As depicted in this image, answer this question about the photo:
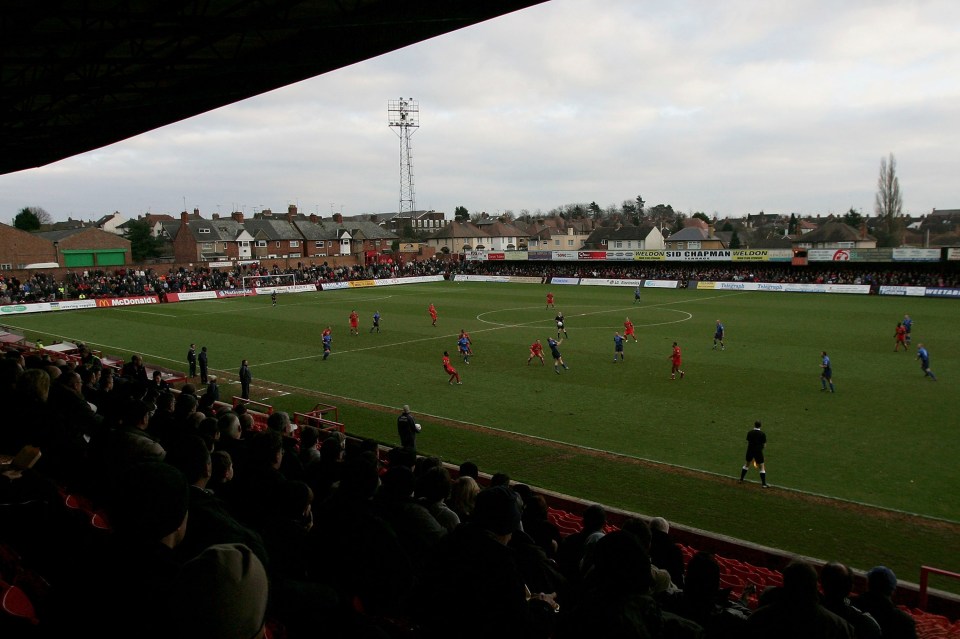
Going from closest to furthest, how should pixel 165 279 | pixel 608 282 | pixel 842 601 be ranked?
1. pixel 842 601
2. pixel 165 279
3. pixel 608 282

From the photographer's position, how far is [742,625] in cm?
376

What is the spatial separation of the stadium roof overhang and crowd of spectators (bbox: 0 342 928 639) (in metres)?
7.31

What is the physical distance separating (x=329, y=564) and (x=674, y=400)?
1882 centimetres

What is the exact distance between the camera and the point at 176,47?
44.6ft

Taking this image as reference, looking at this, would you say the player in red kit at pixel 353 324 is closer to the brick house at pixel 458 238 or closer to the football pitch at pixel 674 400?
the football pitch at pixel 674 400

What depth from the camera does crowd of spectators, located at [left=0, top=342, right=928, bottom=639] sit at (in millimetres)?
2619

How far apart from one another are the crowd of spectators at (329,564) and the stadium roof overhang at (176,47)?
731 cm

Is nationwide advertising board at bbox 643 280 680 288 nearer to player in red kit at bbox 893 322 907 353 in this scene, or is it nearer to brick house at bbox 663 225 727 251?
player in red kit at bbox 893 322 907 353

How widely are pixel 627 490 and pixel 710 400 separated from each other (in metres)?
8.75

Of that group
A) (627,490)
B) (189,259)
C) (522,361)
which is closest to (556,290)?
(522,361)

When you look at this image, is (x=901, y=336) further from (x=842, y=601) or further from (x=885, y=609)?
(x=842, y=601)

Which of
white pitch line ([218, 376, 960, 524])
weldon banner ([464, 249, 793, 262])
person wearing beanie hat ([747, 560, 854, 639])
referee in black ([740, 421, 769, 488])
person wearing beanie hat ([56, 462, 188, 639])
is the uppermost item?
weldon banner ([464, 249, 793, 262])

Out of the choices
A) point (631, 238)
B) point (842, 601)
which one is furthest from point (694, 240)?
point (842, 601)

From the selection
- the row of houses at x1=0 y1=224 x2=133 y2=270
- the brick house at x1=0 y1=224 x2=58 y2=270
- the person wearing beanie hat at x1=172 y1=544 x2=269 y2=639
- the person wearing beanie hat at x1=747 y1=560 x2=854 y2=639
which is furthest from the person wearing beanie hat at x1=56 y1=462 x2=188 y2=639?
the brick house at x1=0 y1=224 x2=58 y2=270
